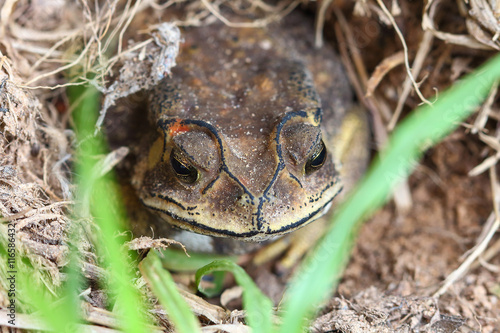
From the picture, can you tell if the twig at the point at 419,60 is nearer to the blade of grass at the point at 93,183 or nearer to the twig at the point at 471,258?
the twig at the point at 471,258

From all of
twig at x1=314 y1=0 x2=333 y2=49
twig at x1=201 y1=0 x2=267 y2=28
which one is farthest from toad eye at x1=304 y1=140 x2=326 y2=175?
twig at x1=314 y1=0 x2=333 y2=49

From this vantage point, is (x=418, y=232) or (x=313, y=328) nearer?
(x=313, y=328)

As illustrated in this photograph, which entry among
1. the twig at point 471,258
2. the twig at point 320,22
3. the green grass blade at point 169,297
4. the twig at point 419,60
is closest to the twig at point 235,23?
the twig at point 320,22

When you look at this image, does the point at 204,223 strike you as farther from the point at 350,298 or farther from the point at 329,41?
the point at 329,41

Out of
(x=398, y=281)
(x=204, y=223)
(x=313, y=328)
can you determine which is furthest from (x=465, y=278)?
(x=204, y=223)

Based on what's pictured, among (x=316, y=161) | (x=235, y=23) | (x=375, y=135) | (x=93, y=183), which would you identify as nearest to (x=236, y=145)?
(x=316, y=161)

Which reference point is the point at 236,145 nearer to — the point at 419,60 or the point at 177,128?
the point at 177,128
